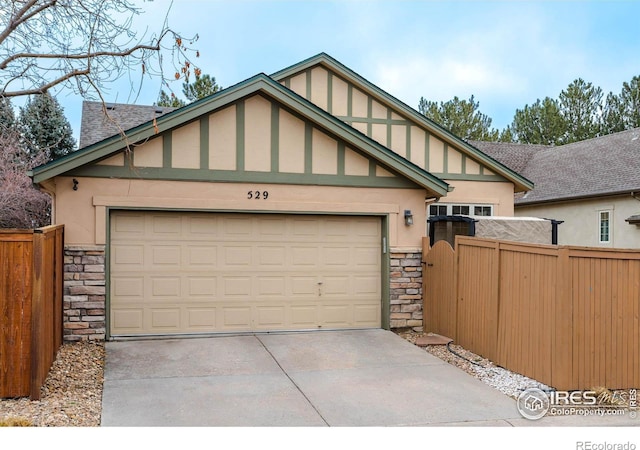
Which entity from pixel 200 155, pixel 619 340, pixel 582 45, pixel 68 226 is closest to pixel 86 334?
pixel 68 226

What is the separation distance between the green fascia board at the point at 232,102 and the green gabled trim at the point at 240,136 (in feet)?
0.75

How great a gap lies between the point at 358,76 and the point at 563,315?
29.1ft

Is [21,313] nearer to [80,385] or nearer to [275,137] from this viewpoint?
[80,385]

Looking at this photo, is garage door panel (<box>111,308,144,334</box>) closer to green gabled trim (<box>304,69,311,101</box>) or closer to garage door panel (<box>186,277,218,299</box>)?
garage door panel (<box>186,277,218,299</box>)

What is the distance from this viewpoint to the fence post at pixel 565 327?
658 centimetres

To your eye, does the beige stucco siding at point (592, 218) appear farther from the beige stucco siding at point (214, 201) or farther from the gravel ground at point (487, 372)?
the gravel ground at point (487, 372)

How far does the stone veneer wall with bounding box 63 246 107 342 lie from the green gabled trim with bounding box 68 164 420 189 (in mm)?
1276

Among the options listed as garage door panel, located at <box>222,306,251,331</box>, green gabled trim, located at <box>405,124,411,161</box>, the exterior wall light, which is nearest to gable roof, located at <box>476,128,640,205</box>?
green gabled trim, located at <box>405,124,411,161</box>

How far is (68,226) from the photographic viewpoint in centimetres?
900

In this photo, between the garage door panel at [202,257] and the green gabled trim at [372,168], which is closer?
the garage door panel at [202,257]

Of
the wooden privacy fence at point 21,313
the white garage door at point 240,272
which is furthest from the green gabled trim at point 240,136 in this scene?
the wooden privacy fence at point 21,313

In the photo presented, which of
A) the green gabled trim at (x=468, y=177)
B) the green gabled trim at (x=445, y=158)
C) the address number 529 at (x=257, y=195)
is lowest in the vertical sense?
the address number 529 at (x=257, y=195)

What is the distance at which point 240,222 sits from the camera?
9.97 metres

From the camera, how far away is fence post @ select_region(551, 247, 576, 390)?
6.58m
